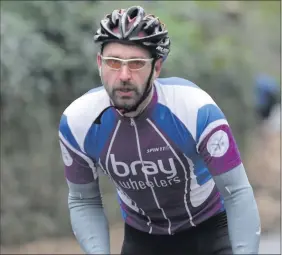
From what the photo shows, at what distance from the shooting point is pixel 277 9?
13281mm

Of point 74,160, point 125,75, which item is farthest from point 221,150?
point 74,160

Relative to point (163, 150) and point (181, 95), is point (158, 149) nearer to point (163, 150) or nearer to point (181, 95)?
point (163, 150)

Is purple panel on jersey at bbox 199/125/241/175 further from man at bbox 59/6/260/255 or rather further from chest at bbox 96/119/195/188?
chest at bbox 96/119/195/188

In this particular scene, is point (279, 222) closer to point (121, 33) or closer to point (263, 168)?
point (263, 168)

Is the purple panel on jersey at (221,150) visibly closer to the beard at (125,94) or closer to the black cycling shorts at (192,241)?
the beard at (125,94)

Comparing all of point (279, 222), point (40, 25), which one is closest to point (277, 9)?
point (279, 222)

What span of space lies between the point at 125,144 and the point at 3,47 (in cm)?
447

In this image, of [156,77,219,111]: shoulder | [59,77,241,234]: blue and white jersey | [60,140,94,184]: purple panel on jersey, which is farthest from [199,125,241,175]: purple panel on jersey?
[60,140,94,184]: purple panel on jersey

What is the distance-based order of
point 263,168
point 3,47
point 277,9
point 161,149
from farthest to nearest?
point 277,9
point 263,168
point 3,47
point 161,149

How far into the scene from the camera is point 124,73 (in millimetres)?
3600

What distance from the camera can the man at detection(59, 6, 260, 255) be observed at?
12.0ft

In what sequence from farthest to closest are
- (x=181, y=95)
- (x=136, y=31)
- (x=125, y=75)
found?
1. (x=181, y=95)
2. (x=136, y=31)
3. (x=125, y=75)

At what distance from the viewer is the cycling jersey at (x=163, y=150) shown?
3.68m

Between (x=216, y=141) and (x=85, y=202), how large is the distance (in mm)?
738
